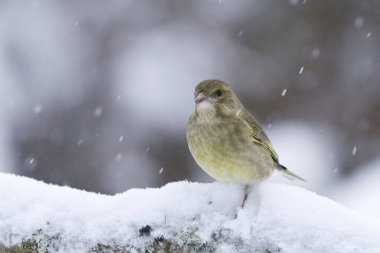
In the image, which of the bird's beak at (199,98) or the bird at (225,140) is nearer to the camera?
the bird at (225,140)

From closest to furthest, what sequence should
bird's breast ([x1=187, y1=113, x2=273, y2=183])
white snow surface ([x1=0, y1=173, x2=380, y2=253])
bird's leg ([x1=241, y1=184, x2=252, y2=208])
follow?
white snow surface ([x1=0, y1=173, x2=380, y2=253])
bird's leg ([x1=241, y1=184, x2=252, y2=208])
bird's breast ([x1=187, y1=113, x2=273, y2=183])

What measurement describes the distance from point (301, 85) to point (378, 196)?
1.62 meters

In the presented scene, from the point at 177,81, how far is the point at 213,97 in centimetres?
363

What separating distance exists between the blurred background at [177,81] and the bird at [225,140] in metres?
3.03

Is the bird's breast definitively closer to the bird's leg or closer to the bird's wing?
the bird's wing

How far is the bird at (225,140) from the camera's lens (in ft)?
12.7

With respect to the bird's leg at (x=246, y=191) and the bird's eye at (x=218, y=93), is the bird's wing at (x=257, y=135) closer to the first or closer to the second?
the bird's eye at (x=218, y=93)

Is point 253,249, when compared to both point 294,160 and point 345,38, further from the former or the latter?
point 345,38

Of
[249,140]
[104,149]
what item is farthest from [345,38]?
[249,140]

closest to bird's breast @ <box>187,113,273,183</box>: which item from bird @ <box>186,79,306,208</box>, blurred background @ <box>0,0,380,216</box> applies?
bird @ <box>186,79,306,208</box>

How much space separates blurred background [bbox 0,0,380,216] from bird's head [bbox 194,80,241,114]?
3029 mm

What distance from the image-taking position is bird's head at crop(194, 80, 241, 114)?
4.12 m

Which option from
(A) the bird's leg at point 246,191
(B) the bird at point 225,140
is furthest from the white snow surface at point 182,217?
(B) the bird at point 225,140

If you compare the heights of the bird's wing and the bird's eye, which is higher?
the bird's eye
